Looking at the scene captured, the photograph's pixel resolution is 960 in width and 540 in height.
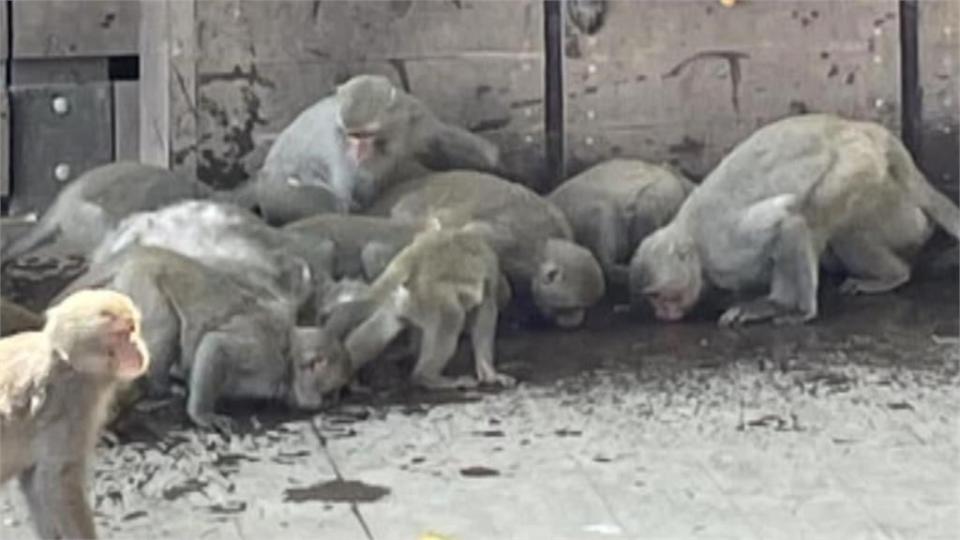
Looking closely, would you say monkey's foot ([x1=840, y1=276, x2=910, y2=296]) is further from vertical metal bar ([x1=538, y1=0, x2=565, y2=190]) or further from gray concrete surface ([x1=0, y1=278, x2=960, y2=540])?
vertical metal bar ([x1=538, y1=0, x2=565, y2=190])

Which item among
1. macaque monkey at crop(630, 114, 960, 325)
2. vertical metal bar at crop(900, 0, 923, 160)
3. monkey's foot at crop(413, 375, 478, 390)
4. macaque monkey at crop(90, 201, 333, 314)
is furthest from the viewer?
vertical metal bar at crop(900, 0, 923, 160)

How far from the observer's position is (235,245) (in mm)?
5777

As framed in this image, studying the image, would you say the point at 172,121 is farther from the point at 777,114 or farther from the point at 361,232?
the point at 777,114

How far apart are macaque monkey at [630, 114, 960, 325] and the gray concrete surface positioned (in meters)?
0.23

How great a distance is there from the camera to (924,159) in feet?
22.7

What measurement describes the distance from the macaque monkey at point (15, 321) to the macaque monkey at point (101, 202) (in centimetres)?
105

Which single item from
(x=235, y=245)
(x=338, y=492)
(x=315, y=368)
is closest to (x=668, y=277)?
(x=235, y=245)

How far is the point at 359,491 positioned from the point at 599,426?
64 cm

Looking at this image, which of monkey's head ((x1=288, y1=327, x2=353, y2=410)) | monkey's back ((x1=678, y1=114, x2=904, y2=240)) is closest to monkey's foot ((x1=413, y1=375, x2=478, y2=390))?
monkey's head ((x1=288, y1=327, x2=353, y2=410))

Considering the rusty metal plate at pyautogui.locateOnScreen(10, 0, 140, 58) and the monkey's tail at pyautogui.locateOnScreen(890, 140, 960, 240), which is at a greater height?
the rusty metal plate at pyautogui.locateOnScreen(10, 0, 140, 58)

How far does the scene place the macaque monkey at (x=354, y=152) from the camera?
6.28 meters

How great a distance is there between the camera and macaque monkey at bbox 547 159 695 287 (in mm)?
6418

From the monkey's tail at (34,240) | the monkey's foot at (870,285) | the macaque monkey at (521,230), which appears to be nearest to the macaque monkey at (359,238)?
the macaque monkey at (521,230)

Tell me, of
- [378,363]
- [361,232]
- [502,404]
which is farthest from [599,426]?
[361,232]
